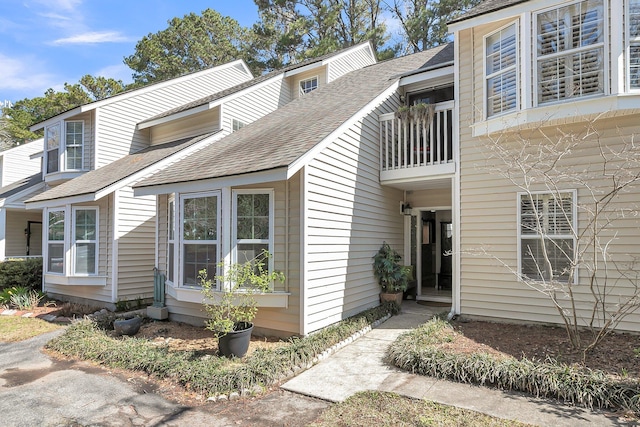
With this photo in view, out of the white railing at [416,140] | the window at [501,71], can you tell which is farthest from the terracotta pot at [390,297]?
the window at [501,71]

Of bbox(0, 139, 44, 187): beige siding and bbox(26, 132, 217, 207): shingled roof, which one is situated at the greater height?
bbox(0, 139, 44, 187): beige siding

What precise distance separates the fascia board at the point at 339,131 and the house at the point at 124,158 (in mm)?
5119

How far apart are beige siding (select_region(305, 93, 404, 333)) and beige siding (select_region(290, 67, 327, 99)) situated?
5943 mm

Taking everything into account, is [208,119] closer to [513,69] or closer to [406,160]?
[406,160]

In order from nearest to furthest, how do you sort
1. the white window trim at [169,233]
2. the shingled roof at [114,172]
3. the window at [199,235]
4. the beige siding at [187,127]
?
the window at [199,235] → the white window trim at [169,233] → the shingled roof at [114,172] → the beige siding at [187,127]

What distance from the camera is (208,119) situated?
11773 millimetres

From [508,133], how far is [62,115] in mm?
13913

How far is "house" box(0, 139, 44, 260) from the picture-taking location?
53.0 feet

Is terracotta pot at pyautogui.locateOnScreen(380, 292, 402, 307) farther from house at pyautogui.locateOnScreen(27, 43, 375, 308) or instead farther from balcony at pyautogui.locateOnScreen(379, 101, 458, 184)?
house at pyautogui.locateOnScreen(27, 43, 375, 308)

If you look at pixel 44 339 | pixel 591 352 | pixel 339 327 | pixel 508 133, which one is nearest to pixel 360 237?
pixel 339 327

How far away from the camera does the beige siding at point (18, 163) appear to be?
17734 mm

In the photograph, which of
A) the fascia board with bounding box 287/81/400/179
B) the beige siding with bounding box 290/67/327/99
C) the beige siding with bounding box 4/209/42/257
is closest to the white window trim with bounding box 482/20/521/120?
the fascia board with bounding box 287/81/400/179

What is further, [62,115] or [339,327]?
[62,115]

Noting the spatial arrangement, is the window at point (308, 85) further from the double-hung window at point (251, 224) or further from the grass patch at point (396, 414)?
the grass patch at point (396, 414)
